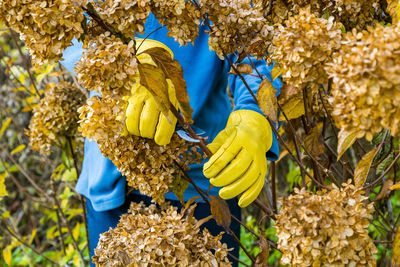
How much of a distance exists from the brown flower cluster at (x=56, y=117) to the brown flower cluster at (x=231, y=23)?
863 mm

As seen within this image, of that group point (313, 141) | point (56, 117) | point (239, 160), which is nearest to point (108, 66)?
point (239, 160)

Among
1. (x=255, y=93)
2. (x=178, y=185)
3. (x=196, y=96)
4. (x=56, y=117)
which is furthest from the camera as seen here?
(x=56, y=117)

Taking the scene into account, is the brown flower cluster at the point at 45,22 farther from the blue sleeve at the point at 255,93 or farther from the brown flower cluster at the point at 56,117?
the brown flower cluster at the point at 56,117

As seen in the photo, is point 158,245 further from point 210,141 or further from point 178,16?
point 210,141

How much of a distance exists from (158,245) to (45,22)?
1.30 ft

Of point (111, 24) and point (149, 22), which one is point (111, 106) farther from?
point (149, 22)

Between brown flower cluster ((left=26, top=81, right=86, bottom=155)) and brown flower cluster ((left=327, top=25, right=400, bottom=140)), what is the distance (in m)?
1.15

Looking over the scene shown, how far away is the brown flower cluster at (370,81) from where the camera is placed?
49cm

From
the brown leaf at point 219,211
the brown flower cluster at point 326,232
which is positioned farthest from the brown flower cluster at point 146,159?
the brown flower cluster at point 326,232

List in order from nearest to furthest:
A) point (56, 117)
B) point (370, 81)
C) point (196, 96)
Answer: point (370, 81)
point (196, 96)
point (56, 117)

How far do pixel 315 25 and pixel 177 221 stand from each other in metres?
0.41

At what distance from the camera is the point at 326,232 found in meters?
0.60

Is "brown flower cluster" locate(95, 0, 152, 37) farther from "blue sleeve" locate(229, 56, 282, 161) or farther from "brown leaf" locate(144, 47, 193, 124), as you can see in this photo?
"blue sleeve" locate(229, 56, 282, 161)

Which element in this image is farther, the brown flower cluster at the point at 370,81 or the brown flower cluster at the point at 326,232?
the brown flower cluster at the point at 326,232
